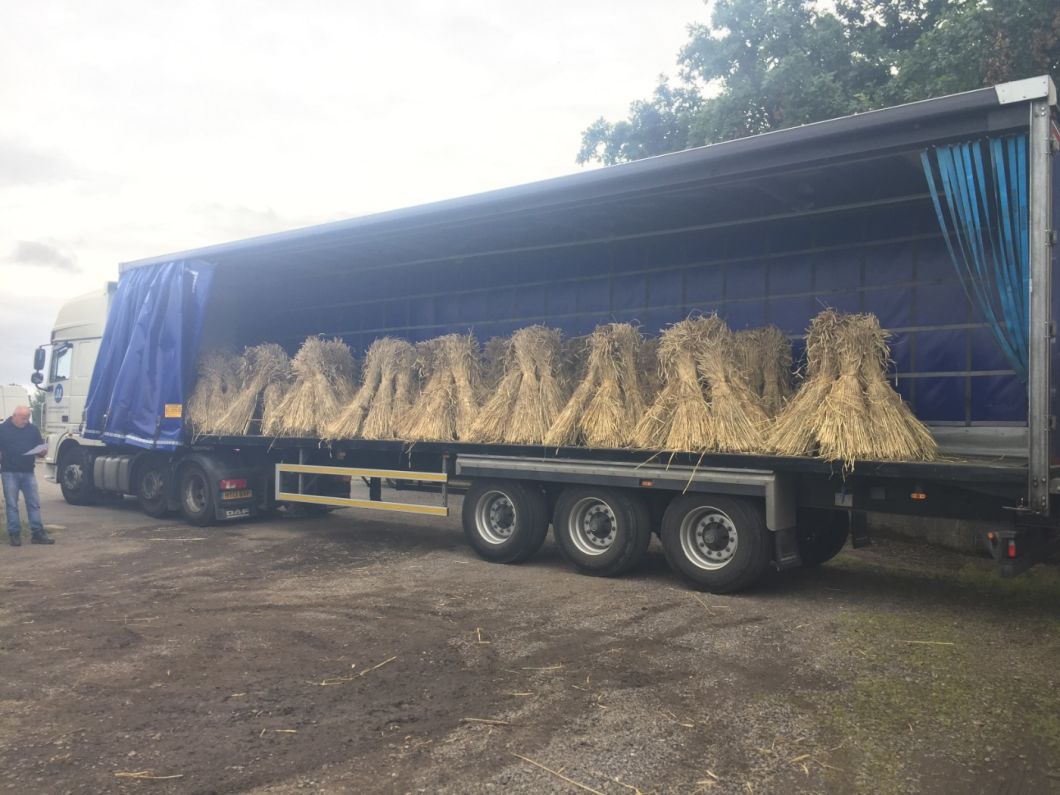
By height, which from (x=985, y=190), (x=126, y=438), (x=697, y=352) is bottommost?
(x=126, y=438)

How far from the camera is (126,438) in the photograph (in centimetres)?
1245

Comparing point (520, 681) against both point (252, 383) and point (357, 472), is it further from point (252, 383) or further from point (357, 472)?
point (252, 383)

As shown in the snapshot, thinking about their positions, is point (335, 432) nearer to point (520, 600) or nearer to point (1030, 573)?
point (520, 600)

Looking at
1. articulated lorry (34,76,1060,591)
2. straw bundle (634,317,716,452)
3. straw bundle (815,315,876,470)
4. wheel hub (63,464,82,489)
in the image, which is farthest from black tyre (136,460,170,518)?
straw bundle (815,315,876,470)

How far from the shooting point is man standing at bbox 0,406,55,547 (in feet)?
34.6

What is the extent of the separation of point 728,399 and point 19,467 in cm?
898

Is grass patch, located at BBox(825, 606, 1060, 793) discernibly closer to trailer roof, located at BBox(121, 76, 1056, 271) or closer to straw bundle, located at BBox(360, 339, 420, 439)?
trailer roof, located at BBox(121, 76, 1056, 271)

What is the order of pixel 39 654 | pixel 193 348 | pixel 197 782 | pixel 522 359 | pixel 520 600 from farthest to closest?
pixel 193 348
pixel 522 359
pixel 520 600
pixel 39 654
pixel 197 782

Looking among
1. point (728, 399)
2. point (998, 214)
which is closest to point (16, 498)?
point (728, 399)

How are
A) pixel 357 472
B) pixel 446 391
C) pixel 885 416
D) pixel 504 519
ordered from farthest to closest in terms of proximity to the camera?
pixel 357 472 < pixel 446 391 < pixel 504 519 < pixel 885 416

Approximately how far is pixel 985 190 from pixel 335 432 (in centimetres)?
762

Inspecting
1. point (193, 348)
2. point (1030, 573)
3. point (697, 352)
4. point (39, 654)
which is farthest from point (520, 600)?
point (193, 348)

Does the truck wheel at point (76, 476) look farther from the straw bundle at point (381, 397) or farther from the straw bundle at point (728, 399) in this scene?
the straw bundle at point (728, 399)

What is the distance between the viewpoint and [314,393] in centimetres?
1123
